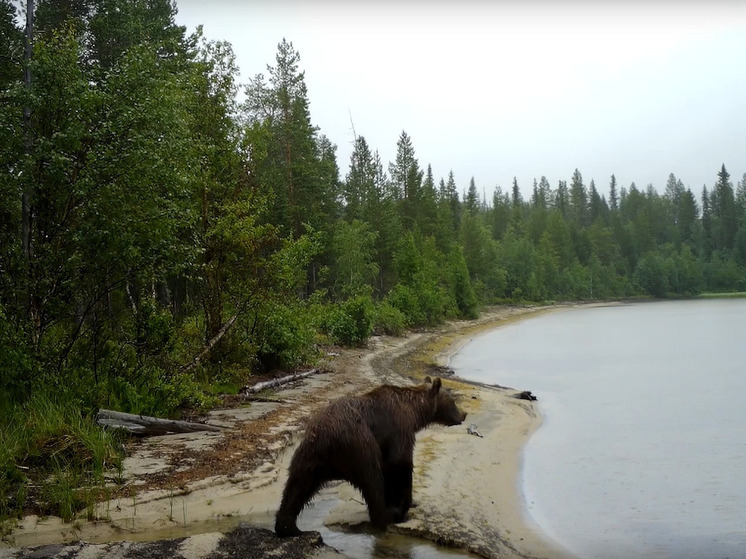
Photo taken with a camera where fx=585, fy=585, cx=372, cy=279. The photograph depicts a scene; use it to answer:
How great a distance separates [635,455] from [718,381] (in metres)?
12.5

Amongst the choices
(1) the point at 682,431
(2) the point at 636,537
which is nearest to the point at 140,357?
(2) the point at 636,537

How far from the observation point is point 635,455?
41.0 ft

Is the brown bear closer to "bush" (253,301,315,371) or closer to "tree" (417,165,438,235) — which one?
"bush" (253,301,315,371)

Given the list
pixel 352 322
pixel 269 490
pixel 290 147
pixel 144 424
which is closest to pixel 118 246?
pixel 144 424

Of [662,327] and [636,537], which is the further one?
[662,327]

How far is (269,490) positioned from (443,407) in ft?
8.65

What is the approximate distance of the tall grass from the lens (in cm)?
618

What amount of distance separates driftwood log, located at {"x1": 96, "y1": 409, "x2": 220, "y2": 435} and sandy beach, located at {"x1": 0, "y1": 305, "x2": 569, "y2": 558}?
0.60 ft

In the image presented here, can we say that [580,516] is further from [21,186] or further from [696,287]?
[696,287]

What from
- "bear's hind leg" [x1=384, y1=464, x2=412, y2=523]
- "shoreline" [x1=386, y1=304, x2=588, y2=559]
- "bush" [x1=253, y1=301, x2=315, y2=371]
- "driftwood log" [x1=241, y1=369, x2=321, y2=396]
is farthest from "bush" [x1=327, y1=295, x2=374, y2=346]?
"bear's hind leg" [x1=384, y1=464, x2=412, y2=523]

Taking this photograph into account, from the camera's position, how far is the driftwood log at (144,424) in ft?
28.0

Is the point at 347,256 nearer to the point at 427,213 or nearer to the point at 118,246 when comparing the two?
the point at 427,213

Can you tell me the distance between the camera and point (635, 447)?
43.2 ft

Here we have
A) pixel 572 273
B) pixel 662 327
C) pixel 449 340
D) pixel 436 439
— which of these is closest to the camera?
pixel 436 439
